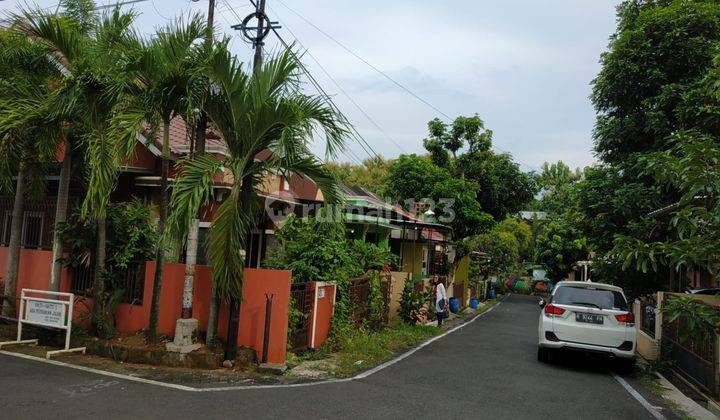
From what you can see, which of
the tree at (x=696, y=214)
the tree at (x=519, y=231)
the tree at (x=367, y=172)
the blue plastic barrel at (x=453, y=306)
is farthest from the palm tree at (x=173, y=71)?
the tree at (x=367, y=172)

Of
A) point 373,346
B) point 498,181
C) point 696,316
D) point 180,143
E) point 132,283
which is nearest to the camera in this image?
point 696,316

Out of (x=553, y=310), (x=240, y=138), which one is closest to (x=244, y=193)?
(x=240, y=138)

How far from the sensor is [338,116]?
806cm

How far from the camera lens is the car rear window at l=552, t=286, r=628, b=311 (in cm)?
930

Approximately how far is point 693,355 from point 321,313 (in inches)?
250

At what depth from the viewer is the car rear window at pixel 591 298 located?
9.30m

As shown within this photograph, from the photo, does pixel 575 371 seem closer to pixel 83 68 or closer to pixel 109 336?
pixel 109 336

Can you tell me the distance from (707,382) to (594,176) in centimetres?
823

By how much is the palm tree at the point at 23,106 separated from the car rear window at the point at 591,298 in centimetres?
955

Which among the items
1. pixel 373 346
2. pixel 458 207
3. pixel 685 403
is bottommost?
pixel 685 403

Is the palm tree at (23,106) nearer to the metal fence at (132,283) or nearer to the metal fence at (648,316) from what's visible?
the metal fence at (132,283)

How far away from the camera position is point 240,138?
7.95 meters

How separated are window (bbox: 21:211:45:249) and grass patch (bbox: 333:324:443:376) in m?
7.98

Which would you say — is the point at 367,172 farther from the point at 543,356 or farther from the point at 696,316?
the point at 696,316
